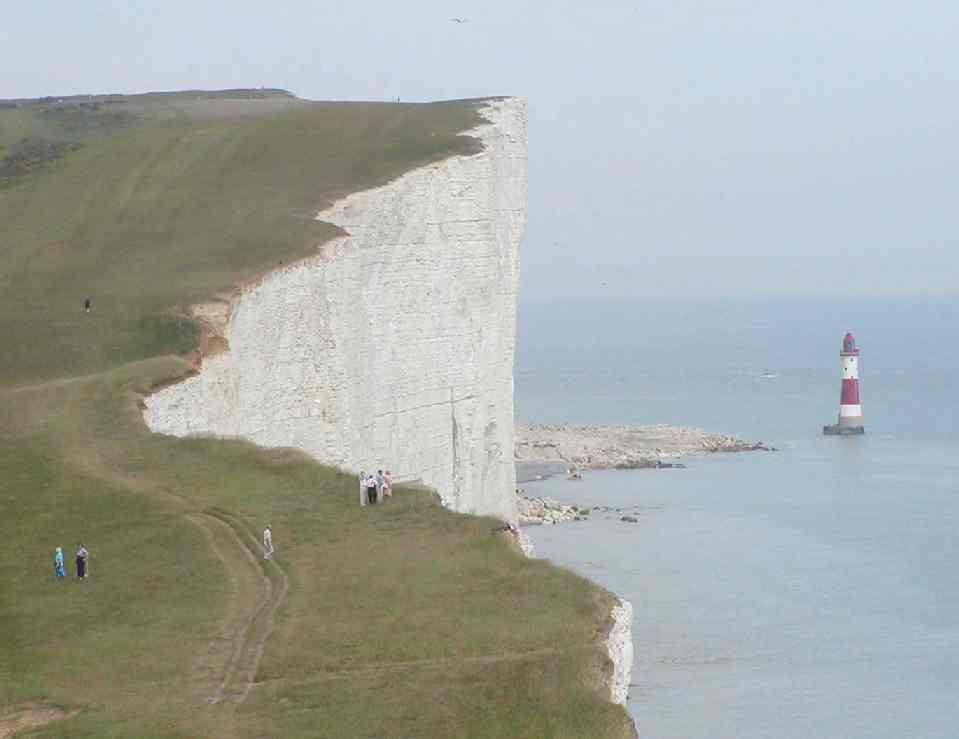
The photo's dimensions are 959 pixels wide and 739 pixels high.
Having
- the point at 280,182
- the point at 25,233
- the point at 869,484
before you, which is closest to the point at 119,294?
the point at 25,233

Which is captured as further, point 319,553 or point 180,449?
point 180,449

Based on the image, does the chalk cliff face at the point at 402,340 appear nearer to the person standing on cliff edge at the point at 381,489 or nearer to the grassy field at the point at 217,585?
the grassy field at the point at 217,585

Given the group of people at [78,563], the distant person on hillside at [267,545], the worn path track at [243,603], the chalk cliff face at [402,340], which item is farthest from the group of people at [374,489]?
the chalk cliff face at [402,340]

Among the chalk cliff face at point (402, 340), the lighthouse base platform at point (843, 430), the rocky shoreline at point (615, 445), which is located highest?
the chalk cliff face at point (402, 340)

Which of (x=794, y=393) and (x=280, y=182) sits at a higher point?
(x=280, y=182)

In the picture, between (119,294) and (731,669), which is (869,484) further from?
(119,294)

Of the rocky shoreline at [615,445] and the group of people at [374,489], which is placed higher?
the group of people at [374,489]

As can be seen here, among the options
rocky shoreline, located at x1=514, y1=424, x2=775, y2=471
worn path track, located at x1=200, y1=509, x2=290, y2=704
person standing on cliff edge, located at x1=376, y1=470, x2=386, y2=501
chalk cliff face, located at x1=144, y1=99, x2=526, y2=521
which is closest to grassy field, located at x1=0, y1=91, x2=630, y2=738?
worn path track, located at x1=200, y1=509, x2=290, y2=704

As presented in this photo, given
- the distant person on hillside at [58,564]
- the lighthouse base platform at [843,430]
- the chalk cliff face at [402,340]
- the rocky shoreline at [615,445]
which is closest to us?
the distant person on hillside at [58,564]
